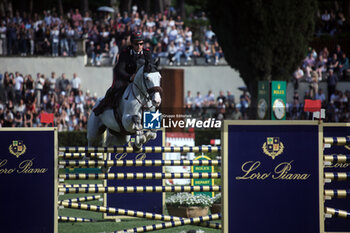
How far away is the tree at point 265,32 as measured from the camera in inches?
995

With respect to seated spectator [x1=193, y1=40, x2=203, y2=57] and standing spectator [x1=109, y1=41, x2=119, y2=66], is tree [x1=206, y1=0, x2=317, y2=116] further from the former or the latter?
standing spectator [x1=109, y1=41, x2=119, y2=66]

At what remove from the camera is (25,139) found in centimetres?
750

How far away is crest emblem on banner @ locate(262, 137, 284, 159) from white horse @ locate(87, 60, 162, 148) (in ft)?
6.93

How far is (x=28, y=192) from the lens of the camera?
7.41m

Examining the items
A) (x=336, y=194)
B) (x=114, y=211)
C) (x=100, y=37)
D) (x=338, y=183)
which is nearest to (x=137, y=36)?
(x=114, y=211)

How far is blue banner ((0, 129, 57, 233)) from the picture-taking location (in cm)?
740

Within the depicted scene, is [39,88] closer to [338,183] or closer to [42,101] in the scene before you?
[42,101]

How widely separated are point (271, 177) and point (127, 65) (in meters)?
3.63

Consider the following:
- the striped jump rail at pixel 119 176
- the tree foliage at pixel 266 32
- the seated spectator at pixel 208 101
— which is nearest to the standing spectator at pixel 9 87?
the seated spectator at pixel 208 101

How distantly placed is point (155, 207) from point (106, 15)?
22.2 meters

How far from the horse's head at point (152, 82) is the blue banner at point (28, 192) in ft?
6.21

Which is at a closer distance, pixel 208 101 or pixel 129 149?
pixel 129 149

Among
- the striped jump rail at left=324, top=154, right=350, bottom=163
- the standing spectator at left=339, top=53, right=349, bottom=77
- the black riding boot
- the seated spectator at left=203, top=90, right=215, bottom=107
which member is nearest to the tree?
the seated spectator at left=203, top=90, right=215, bottom=107

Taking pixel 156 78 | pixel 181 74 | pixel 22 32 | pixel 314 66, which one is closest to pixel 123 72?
pixel 156 78
